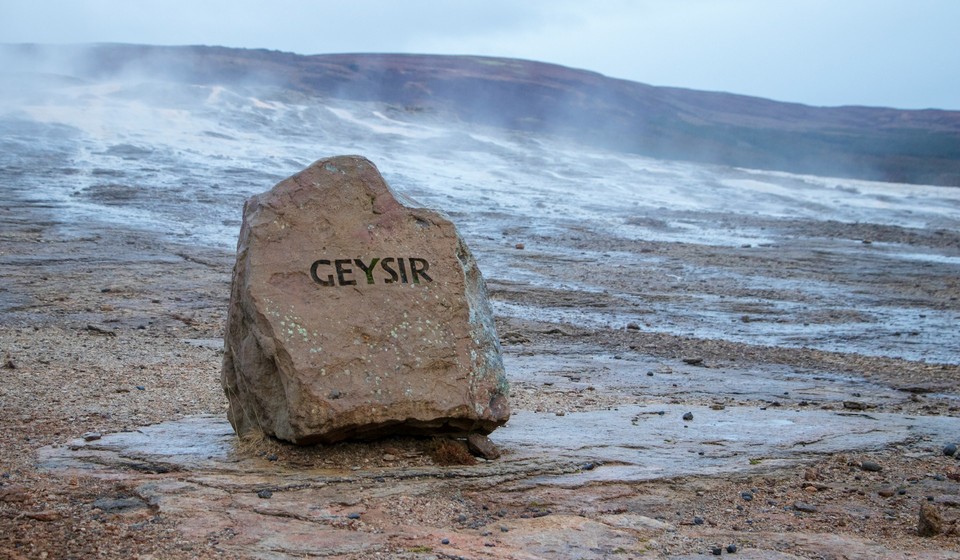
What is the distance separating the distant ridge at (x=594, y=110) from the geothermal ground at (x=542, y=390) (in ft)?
32.4

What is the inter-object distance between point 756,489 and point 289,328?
2.04 metres

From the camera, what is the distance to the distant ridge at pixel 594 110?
95.6ft

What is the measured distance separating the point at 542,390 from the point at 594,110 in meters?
26.3

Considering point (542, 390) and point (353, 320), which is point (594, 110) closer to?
point (542, 390)

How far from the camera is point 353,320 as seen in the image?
14.1 feet

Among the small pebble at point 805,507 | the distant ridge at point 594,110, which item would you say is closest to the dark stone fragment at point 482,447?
the small pebble at point 805,507

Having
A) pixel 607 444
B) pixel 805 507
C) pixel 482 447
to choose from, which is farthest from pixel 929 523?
pixel 482 447

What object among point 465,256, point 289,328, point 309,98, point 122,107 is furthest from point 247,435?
point 309,98

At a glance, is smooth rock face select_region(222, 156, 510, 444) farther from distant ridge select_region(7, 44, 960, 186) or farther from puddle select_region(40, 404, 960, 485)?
distant ridge select_region(7, 44, 960, 186)

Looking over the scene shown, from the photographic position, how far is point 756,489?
423 cm

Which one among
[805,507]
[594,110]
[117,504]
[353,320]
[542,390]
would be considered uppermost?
[594,110]

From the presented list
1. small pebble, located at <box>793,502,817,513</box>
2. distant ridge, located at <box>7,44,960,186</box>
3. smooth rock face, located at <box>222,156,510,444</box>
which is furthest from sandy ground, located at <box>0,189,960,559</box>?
distant ridge, located at <box>7,44,960,186</box>

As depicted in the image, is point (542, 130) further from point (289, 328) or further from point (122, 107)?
point (289, 328)

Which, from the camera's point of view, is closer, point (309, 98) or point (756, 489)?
point (756, 489)
